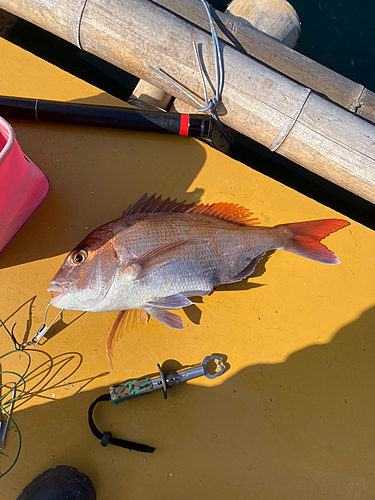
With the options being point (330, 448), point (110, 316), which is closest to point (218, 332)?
point (110, 316)

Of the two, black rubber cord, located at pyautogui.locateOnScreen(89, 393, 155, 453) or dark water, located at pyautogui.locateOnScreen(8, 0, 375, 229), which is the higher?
dark water, located at pyautogui.locateOnScreen(8, 0, 375, 229)

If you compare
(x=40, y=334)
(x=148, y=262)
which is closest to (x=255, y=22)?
(x=148, y=262)

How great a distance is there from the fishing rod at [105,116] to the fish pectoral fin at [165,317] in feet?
3.68

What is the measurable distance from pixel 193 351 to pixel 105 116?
61.5 inches

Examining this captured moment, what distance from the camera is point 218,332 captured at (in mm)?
1936

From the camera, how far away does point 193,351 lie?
1.92m

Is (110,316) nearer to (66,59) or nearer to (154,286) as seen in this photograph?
(154,286)

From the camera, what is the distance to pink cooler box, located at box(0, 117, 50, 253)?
5.01ft

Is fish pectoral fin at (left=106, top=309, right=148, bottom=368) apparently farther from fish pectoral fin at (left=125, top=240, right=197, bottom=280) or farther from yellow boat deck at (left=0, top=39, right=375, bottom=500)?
fish pectoral fin at (left=125, top=240, right=197, bottom=280)

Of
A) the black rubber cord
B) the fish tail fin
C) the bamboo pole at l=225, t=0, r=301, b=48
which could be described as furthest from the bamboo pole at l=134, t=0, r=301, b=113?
the black rubber cord

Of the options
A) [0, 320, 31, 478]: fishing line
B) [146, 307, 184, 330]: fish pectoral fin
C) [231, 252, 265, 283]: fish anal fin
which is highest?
[231, 252, 265, 283]: fish anal fin

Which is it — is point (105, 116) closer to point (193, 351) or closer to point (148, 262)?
point (148, 262)

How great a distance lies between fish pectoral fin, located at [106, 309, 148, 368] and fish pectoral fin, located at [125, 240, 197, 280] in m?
0.29

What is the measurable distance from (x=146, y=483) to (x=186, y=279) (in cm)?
116
